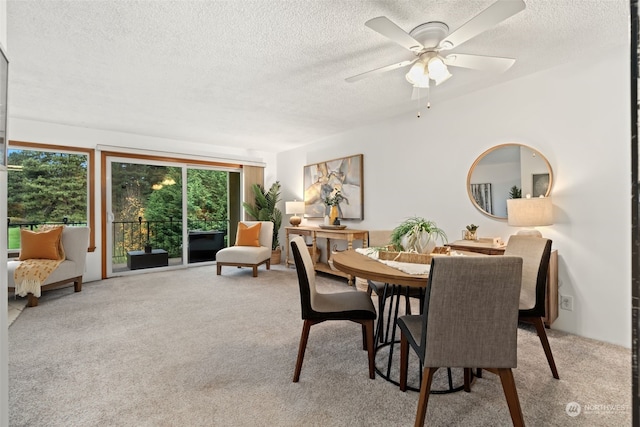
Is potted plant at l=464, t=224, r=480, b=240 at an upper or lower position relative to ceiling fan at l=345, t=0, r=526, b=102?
lower

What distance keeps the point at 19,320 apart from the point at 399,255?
3.58 m

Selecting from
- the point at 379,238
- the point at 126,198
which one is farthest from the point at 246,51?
the point at 126,198

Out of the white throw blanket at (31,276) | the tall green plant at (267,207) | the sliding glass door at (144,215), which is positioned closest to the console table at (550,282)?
the tall green plant at (267,207)

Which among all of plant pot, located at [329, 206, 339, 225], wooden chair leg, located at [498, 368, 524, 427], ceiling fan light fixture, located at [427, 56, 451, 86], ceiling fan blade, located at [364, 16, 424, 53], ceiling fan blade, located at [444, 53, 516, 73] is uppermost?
ceiling fan blade, located at [364, 16, 424, 53]

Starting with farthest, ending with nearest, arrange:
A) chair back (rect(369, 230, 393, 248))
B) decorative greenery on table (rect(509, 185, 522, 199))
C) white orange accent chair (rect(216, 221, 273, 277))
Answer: white orange accent chair (rect(216, 221, 273, 277)), chair back (rect(369, 230, 393, 248)), decorative greenery on table (rect(509, 185, 522, 199))

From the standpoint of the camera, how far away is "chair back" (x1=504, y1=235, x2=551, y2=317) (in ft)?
6.30

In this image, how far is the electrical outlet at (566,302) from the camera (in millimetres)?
2676

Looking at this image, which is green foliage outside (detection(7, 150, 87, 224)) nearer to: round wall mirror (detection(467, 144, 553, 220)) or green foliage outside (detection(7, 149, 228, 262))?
green foliage outside (detection(7, 149, 228, 262))

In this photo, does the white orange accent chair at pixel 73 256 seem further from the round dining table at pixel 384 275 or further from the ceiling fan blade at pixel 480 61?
the ceiling fan blade at pixel 480 61

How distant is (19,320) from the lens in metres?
2.99

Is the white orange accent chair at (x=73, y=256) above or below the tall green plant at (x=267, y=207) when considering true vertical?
below

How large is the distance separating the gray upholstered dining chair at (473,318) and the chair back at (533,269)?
72 cm

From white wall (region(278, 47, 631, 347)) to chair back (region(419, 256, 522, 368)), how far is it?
5.95 ft

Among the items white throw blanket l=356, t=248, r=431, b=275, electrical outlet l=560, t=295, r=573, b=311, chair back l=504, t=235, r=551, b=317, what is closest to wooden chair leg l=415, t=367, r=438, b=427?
white throw blanket l=356, t=248, r=431, b=275
